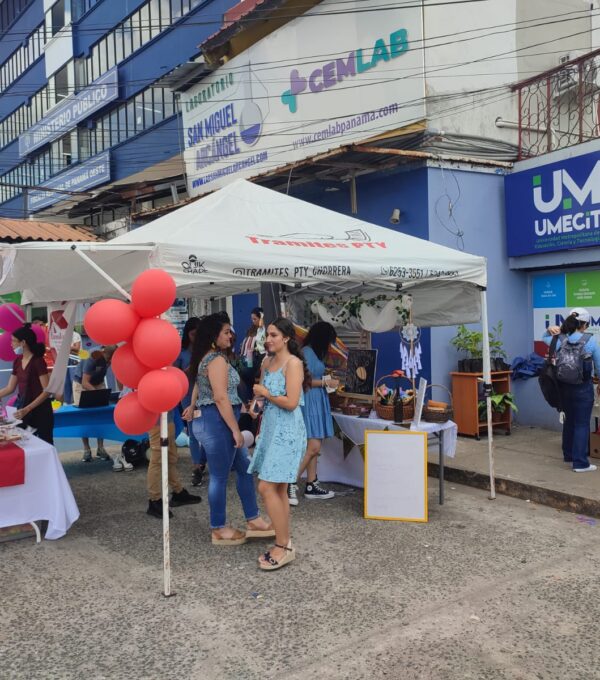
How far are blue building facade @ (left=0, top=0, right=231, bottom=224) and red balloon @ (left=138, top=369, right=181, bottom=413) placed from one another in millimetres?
11379

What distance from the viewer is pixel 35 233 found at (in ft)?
40.9

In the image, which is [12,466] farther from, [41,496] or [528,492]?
[528,492]

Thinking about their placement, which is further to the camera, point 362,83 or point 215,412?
point 362,83

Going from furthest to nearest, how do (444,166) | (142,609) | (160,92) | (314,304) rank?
(160,92)
(444,166)
(314,304)
(142,609)

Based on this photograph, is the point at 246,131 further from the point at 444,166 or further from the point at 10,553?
the point at 10,553

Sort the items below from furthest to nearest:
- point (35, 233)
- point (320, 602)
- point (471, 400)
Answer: point (35, 233)
point (471, 400)
point (320, 602)

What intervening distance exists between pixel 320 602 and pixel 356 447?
2.62 m

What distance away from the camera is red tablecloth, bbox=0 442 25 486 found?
4875mm

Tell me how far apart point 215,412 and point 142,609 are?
4.81 feet

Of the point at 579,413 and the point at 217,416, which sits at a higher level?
the point at 217,416

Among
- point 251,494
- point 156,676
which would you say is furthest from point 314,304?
point 156,676

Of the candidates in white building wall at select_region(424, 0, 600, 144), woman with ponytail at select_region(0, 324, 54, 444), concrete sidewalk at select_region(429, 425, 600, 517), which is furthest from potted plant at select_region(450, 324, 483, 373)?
woman with ponytail at select_region(0, 324, 54, 444)

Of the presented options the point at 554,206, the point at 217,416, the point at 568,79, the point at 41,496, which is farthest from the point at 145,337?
the point at 568,79

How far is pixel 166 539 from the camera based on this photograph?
3.97 metres
